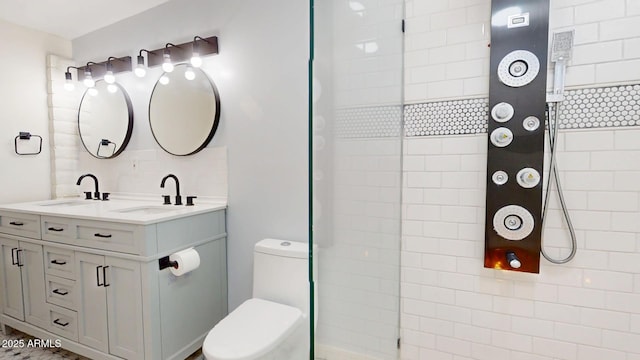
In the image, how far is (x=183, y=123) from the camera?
85.7 inches

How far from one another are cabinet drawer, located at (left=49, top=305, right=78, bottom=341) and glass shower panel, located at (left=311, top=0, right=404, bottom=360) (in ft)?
5.99

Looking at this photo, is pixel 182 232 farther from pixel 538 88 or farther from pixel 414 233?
pixel 538 88

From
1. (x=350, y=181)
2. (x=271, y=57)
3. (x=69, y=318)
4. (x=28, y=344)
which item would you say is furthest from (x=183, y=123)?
(x=28, y=344)

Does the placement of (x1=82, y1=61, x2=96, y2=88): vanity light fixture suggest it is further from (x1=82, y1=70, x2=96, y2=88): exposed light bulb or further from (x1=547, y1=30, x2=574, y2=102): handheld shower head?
(x1=547, y1=30, x2=574, y2=102): handheld shower head

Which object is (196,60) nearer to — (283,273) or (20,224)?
(283,273)

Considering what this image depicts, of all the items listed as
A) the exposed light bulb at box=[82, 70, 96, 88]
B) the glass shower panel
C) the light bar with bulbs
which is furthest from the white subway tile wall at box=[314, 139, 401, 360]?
the exposed light bulb at box=[82, 70, 96, 88]

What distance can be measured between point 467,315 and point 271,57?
1.86 metres

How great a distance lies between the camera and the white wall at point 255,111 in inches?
72.4

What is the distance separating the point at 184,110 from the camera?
217 cm


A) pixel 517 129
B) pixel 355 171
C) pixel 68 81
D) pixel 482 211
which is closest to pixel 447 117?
pixel 517 129

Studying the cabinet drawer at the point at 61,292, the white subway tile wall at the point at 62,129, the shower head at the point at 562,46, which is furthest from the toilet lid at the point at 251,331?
the white subway tile wall at the point at 62,129

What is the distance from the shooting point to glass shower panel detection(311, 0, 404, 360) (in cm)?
85

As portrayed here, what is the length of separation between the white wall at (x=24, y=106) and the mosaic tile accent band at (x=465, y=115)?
2951 mm

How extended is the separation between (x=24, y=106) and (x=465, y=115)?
3358 millimetres
